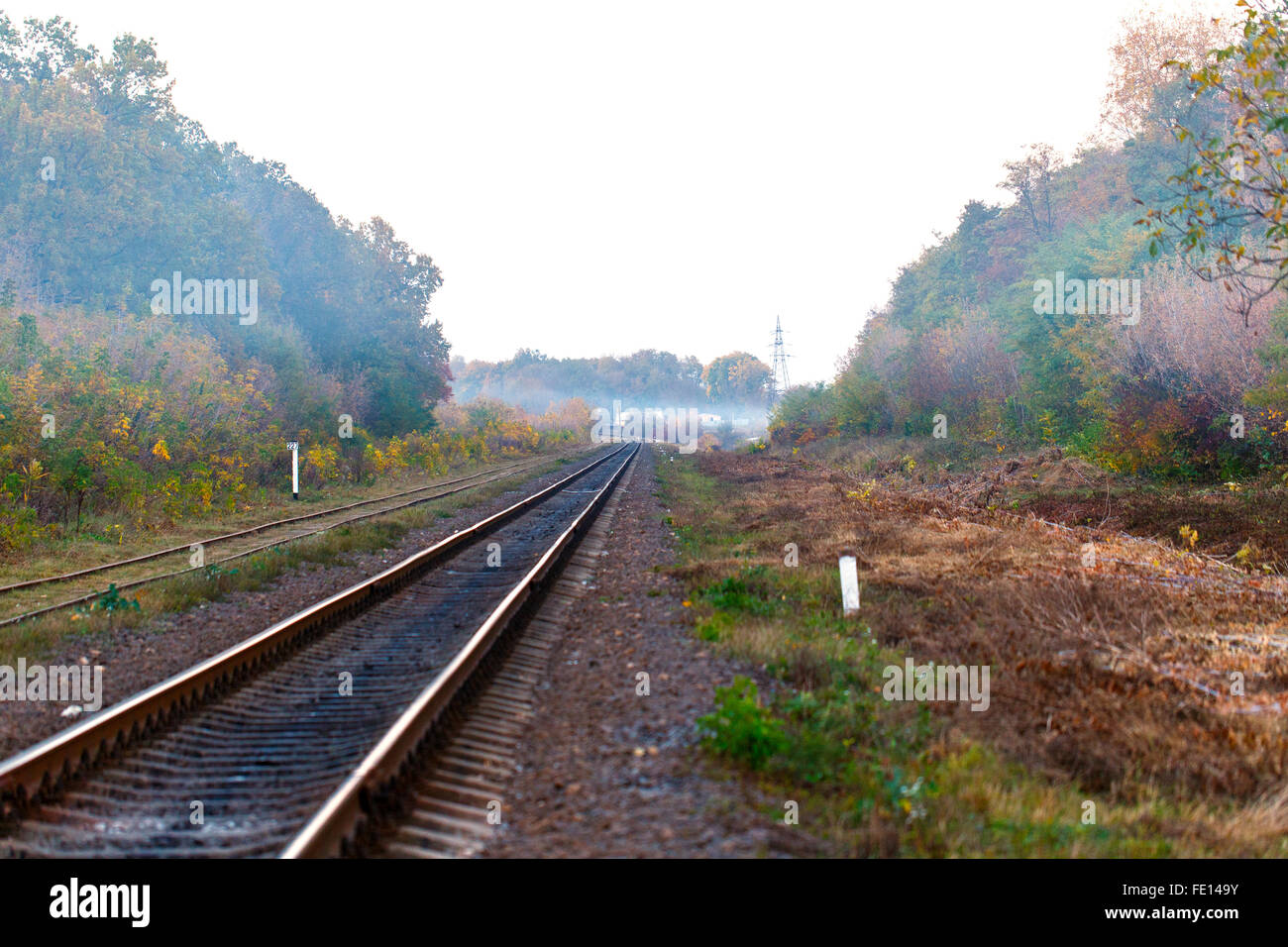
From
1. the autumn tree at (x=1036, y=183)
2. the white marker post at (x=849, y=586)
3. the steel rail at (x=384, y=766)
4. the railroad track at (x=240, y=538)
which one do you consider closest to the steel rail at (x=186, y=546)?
the railroad track at (x=240, y=538)

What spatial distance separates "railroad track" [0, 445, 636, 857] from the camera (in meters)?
4.07

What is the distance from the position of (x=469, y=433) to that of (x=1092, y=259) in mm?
36200

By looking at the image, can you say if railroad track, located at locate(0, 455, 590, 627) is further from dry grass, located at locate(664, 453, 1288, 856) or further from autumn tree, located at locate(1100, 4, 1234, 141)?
autumn tree, located at locate(1100, 4, 1234, 141)

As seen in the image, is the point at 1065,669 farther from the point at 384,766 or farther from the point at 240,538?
the point at 240,538

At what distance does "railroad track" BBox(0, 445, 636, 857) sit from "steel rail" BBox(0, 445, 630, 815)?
0.01 meters

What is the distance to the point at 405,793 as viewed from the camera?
4414 millimetres

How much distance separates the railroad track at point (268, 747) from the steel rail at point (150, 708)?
10 mm

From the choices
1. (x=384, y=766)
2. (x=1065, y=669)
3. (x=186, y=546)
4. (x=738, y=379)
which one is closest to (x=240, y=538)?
(x=186, y=546)

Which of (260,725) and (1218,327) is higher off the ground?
(1218,327)

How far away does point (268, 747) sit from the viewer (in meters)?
5.35

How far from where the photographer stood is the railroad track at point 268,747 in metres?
4.07
